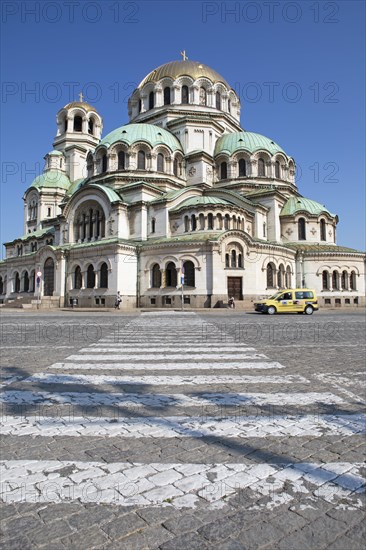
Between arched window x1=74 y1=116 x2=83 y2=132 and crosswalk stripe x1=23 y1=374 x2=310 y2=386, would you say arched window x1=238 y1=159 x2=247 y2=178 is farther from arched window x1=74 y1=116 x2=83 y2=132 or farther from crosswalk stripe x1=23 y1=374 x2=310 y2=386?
crosswalk stripe x1=23 y1=374 x2=310 y2=386

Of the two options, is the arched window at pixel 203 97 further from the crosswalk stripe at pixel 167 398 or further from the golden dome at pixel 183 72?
the crosswalk stripe at pixel 167 398

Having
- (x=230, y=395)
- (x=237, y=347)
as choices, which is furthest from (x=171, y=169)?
(x=230, y=395)

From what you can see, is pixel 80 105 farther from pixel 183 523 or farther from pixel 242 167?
pixel 183 523

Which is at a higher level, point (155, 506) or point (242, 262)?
point (242, 262)

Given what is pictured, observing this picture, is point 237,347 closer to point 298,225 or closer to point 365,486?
point 365,486

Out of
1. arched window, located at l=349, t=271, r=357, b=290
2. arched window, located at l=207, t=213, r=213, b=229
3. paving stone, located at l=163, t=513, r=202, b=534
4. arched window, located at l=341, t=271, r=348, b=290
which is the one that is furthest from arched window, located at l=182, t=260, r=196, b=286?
paving stone, located at l=163, t=513, r=202, b=534

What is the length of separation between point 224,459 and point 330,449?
1.04m

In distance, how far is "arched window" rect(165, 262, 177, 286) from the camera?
116ft

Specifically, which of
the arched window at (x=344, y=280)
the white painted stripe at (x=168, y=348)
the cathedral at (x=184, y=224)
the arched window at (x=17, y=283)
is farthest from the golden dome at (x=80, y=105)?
the white painted stripe at (x=168, y=348)

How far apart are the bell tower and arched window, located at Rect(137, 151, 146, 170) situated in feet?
55.3

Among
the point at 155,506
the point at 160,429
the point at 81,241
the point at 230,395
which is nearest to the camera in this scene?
the point at 155,506

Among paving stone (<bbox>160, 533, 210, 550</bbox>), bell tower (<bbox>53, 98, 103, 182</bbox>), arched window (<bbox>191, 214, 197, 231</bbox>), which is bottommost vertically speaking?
paving stone (<bbox>160, 533, 210, 550</bbox>)

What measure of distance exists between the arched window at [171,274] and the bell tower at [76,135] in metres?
28.3

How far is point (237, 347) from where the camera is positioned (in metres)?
9.73
